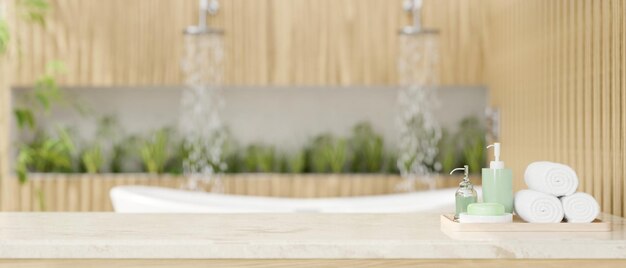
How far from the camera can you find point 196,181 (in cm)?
498

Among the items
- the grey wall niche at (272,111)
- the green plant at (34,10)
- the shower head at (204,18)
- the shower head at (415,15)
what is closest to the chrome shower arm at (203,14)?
the shower head at (204,18)

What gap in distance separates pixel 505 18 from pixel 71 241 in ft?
10.4

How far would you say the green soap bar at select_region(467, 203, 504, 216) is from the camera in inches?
82.0

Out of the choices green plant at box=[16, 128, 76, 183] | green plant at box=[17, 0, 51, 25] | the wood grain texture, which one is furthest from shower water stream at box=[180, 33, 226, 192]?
the wood grain texture

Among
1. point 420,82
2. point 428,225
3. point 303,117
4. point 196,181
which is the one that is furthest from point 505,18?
point 428,225

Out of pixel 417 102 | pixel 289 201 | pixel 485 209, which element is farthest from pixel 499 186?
pixel 417 102

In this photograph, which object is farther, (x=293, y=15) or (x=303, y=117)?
(x=303, y=117)

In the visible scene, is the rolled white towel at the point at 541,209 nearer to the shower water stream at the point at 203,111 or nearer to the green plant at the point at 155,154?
the shower water stream at the point at 203,111

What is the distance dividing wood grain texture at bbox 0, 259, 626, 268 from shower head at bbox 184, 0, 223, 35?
9.95 feet

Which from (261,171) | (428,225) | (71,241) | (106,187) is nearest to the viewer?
(71,241)

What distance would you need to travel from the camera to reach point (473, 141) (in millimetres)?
5246

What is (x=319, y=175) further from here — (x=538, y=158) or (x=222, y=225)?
(x=222, y=225)

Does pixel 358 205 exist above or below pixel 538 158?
below

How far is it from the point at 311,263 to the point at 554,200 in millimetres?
694
